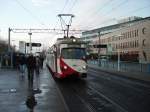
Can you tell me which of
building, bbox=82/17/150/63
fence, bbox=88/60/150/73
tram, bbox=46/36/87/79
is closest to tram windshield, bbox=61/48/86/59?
tram, bbox=46/36/87/79

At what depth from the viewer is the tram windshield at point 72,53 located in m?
24.8

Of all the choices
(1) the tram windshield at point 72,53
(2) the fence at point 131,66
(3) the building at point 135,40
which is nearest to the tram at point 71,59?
(1) the tram windshield at point 72,53

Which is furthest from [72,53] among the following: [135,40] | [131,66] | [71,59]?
[135,40]

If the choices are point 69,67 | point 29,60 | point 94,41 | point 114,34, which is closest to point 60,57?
point 69,67

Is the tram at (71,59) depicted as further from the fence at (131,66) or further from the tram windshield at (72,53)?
the fence at (131,66)

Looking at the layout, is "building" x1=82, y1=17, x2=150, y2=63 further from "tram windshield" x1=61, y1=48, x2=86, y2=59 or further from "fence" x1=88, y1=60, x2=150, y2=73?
"tram windshield" x1=61, y1=48, x2=86, y2=59

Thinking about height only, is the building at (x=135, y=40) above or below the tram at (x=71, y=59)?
above

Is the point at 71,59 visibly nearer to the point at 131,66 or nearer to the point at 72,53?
the point at 72,53

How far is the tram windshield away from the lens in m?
24.8

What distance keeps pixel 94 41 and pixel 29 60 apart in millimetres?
120071

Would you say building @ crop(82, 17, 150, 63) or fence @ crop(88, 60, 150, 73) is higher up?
building @ crop(82, 17, 150, 63)

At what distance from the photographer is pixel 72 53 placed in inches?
984

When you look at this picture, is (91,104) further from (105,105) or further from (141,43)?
(141,43)

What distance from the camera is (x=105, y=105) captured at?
1320 cm
